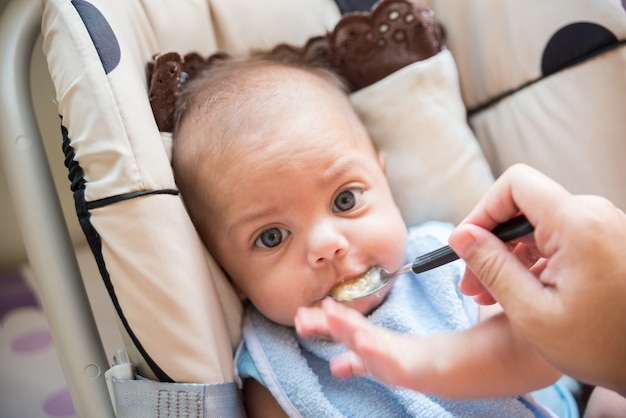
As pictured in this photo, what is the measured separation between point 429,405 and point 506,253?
321 mm

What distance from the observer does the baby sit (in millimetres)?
914

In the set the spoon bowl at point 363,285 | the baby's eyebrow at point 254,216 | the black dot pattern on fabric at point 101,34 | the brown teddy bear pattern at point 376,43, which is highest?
the black dot pattern on fabric at point 101,34

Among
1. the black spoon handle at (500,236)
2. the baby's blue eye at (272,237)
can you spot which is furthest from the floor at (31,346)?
the black spoon handle at (500,236)

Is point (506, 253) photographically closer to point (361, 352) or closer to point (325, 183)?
point (361, 352)

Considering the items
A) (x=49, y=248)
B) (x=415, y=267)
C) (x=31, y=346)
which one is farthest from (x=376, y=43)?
(x=31, y=346)

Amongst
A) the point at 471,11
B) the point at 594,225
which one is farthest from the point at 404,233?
the point at 471,11

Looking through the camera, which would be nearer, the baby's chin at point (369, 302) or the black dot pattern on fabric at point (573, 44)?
the baby's chin at point (369, 302)

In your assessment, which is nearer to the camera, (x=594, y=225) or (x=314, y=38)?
(x=594, y=225)

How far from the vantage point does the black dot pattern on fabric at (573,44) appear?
3.50 feet

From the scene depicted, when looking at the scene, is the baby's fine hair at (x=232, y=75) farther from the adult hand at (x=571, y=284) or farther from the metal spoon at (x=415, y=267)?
the adult hand at (x=571, y=284)

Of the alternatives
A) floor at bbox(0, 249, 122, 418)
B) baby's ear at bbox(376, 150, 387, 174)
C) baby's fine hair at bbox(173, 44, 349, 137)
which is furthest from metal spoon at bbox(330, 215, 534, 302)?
floor at bbox(0, 249, 122, 418)

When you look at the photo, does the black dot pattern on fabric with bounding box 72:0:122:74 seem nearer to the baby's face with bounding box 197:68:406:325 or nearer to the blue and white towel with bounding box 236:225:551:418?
the baby's face with bounding box 197:68:406:325

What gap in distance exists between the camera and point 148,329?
0.83 metres

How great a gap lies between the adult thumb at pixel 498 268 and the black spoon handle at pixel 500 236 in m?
0.02
